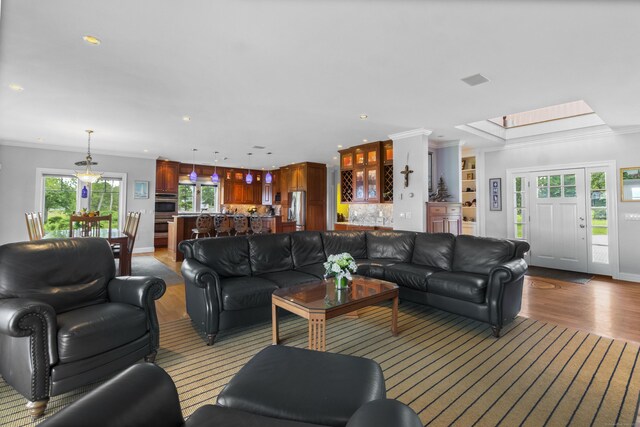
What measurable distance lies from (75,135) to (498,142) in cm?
901

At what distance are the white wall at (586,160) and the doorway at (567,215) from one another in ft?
0.41

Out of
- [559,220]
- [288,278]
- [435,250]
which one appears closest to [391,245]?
[435,250]

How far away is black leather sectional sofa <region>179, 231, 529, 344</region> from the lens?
2.95 metres

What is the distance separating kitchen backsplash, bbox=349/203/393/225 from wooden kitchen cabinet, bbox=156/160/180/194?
5751mm

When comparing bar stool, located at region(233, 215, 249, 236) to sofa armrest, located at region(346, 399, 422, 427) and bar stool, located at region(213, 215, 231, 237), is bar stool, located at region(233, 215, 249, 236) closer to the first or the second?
bar stool, located at region(213, 215, 231, 237)

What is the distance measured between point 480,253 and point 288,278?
2.41 metres

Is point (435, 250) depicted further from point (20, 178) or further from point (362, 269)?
point (20, 178)

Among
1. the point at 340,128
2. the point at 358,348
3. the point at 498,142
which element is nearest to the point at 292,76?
the point at 340,128

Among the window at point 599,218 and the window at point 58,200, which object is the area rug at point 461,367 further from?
the window at point 58,200

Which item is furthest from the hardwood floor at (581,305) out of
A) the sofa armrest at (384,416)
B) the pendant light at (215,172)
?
the pendant light at (215,172)

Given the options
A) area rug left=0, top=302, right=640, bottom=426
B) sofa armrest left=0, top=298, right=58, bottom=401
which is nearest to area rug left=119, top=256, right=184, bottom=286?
area rug left=0, top=302, right=640, bottom=426

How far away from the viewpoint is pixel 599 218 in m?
5.71

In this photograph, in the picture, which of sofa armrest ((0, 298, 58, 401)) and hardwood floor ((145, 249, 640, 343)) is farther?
hardwood floor ((145, 249, 640, 343))

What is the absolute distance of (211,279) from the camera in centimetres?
285
